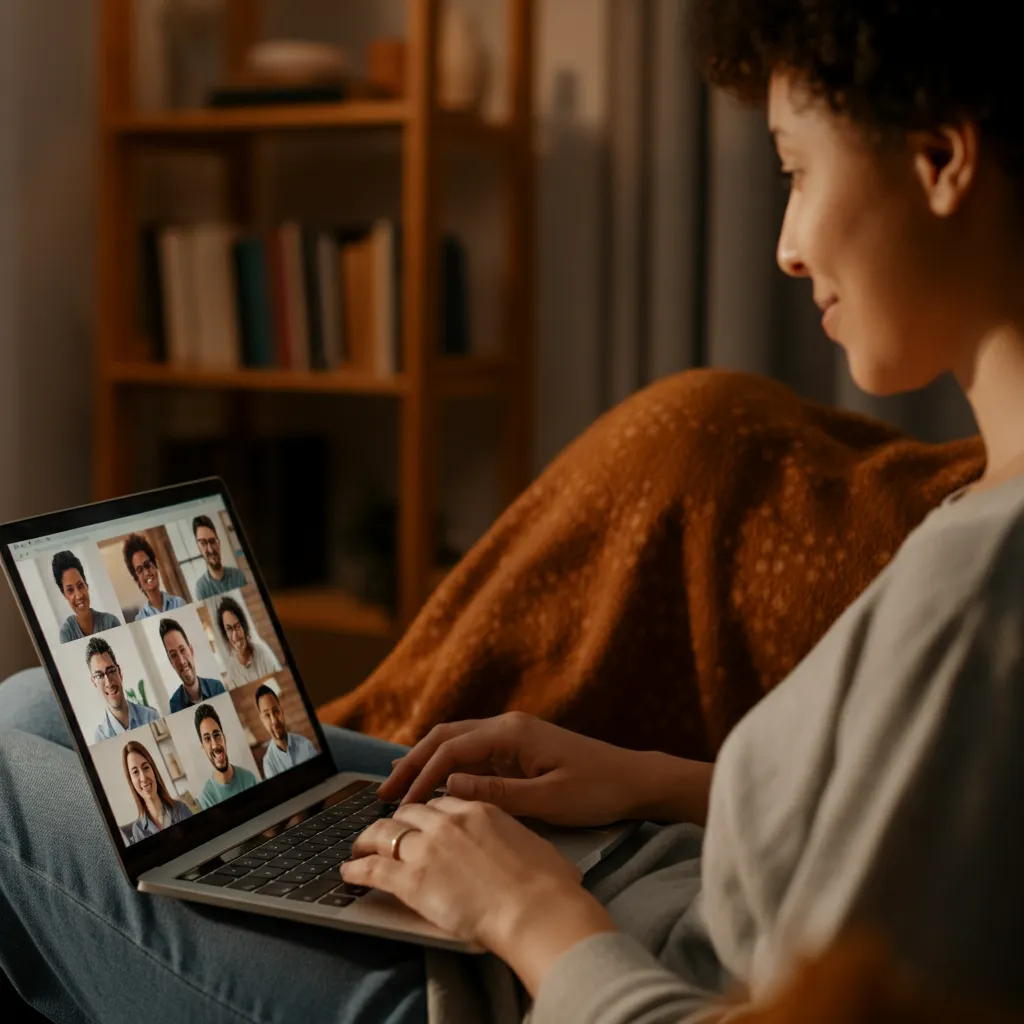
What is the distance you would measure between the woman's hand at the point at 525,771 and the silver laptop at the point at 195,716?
0.06 ft

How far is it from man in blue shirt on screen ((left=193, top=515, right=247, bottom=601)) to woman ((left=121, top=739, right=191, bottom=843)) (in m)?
0.14

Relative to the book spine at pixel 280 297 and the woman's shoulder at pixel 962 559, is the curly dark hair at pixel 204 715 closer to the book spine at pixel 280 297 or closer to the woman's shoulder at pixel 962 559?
the woman's shoulder at pixel 962 559

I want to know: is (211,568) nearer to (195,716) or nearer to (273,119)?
(195,716)

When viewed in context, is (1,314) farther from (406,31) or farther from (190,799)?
(190,799)

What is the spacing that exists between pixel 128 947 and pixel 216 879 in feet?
0.21

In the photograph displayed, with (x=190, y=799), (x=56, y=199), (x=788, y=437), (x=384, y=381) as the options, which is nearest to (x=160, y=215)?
(x=56, y=199)

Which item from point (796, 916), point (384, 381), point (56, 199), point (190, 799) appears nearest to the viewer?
point (796, 916)

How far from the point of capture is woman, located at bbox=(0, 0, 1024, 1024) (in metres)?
0.56

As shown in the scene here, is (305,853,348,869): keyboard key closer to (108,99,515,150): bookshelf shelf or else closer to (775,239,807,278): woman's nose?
(775,239,807,278): woman's nose

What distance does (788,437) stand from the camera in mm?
1187

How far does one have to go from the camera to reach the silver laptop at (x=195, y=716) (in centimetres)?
78

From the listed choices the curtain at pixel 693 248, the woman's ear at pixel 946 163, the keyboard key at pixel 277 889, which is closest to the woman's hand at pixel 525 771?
the keyboard key at pixel 277 889

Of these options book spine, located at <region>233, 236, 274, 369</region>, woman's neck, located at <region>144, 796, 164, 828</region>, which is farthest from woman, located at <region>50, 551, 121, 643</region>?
book spine, located at <region>233, 236, 274, 369</region>

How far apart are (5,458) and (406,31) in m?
1.11
